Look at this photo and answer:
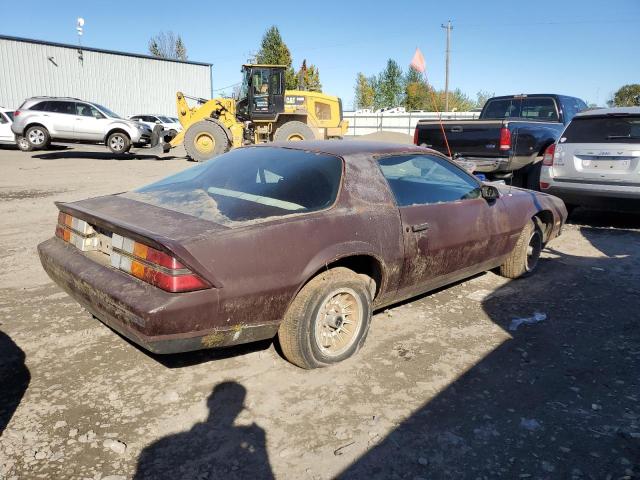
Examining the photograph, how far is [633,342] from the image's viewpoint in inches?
141

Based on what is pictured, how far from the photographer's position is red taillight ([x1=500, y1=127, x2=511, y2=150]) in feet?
25.9

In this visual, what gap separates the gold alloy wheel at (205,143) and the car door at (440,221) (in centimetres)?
1232

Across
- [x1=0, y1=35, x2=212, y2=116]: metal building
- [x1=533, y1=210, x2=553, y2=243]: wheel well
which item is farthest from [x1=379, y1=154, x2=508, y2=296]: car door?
[x1=0, y1=35, x2=212, y2=116]: metal building

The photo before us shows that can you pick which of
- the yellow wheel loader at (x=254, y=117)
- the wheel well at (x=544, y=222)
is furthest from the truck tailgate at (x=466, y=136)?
the yellow wheel loader at (x=254, y=117)

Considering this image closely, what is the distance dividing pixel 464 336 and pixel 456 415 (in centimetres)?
108

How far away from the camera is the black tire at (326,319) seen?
2.97 meters

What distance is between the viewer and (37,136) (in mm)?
17203

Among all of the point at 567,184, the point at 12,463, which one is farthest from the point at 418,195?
the point at 567,184

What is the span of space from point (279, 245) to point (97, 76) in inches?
1300

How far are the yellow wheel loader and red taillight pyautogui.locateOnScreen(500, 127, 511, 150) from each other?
877 cm

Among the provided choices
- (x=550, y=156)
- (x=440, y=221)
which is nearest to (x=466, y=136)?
(x=550, y=156)

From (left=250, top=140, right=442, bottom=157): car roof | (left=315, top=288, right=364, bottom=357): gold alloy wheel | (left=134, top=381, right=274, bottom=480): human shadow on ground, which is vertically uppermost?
(left=250, top=140, right=442, bottom=157): car roof

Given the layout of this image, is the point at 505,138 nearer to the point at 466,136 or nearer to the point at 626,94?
the point at 466,136

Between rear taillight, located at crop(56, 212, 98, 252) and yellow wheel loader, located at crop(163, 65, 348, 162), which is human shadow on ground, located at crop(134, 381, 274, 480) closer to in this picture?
rear taillight, located at crop(56, 212, 98, 252)
